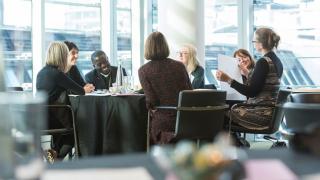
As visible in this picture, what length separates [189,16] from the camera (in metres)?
6.88

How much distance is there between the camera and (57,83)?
172 inches

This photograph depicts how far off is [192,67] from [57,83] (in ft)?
5.35

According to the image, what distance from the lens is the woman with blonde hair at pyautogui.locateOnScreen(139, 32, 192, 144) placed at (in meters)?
4.06

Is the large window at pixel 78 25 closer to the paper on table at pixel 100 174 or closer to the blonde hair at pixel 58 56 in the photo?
the blonde hair at pixel 58 56

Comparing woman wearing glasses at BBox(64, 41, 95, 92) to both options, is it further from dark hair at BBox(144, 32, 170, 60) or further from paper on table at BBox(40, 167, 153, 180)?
paper on table at BBox(40, 167, 153, 180)

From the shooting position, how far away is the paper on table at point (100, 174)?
95cm

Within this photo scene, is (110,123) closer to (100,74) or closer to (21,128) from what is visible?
(100,74)

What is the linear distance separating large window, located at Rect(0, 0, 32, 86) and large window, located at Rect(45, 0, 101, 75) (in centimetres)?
30

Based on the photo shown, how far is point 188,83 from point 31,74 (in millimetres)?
2799

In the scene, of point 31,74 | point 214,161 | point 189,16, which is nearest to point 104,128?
point 31,74

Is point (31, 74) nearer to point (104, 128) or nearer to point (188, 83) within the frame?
point (104, 128)

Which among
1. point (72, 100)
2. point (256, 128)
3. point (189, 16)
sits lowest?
point (256, 128)

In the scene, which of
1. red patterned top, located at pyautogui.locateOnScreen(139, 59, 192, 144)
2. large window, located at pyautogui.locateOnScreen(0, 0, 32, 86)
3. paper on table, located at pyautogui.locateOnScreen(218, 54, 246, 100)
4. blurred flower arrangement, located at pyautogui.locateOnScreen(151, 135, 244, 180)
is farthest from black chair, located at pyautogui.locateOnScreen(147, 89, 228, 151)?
blurred flower arrangement, located at pyautogui.locateOnScreen(151, 135, 244, 180)

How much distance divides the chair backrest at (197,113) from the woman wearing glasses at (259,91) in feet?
2.03
